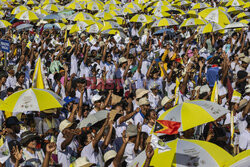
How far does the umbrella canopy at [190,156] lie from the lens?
14.1 ft

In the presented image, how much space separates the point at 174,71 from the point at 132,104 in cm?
195

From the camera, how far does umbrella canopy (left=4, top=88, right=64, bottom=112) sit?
647 cm

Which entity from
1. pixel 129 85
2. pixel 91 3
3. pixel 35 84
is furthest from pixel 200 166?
A: pixel 91 3

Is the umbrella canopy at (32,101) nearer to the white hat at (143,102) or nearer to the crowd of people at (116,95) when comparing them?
the crowd of people at (116,95)

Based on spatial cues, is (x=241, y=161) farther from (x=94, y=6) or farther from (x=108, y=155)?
(x=94, y=6)

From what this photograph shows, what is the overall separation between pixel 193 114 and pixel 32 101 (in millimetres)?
2881

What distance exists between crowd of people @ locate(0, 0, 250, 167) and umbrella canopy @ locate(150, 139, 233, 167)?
28cm

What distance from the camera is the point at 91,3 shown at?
20016 millimetres

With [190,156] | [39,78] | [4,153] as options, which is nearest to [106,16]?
[39,78]

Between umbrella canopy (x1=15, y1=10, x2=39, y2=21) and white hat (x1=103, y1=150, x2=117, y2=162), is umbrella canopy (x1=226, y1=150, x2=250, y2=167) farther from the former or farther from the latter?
umbrella canopy (x1=15, y1=10, x2=39, y2=21)

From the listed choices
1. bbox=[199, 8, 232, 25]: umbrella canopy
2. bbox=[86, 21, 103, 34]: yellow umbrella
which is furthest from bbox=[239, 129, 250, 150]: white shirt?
bbox=[86, 21, 103, 34]: yellow umbrella

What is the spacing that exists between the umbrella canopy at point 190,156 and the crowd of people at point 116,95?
0.93 ft

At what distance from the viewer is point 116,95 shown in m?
8.82

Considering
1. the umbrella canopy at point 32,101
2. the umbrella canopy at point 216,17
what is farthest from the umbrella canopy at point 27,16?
the umbrella canopy at point 32,101
